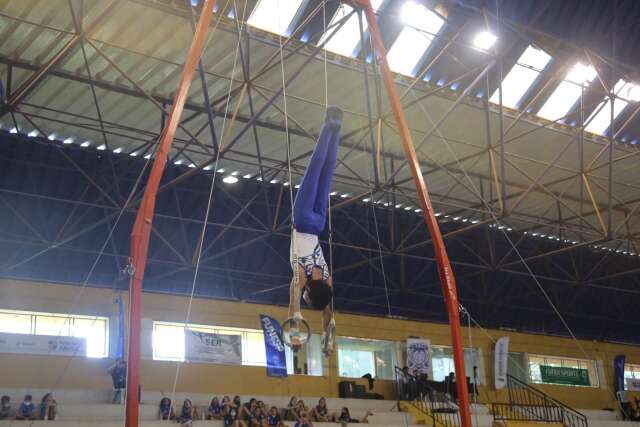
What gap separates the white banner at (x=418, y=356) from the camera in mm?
19828

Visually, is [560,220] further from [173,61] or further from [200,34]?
[200,34]

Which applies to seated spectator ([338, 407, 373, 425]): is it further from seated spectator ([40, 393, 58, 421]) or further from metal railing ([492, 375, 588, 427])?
seated spectator ([40, 393, 58, 421])

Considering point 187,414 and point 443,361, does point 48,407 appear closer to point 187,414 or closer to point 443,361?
point 187,414

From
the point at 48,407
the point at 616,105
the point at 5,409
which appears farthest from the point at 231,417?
the point at 616,105

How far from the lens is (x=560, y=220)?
21.0m

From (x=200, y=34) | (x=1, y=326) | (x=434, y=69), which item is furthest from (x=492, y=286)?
(x=200, y=34)

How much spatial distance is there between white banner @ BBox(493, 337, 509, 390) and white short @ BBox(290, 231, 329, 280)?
13421 mm

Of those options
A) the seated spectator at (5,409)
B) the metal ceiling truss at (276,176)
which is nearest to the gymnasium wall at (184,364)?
the seated spectator at (5,409)

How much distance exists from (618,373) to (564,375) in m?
2.75

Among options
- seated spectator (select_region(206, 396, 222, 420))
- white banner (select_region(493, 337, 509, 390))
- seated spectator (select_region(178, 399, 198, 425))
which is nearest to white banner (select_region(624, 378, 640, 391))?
white banner (select_region(493, 337, 509, 390))

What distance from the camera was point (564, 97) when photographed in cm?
Result: 1845

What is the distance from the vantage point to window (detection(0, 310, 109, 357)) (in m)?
15.1

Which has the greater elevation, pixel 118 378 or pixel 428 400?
pixel 118 378

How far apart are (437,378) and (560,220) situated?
5.64 meters
